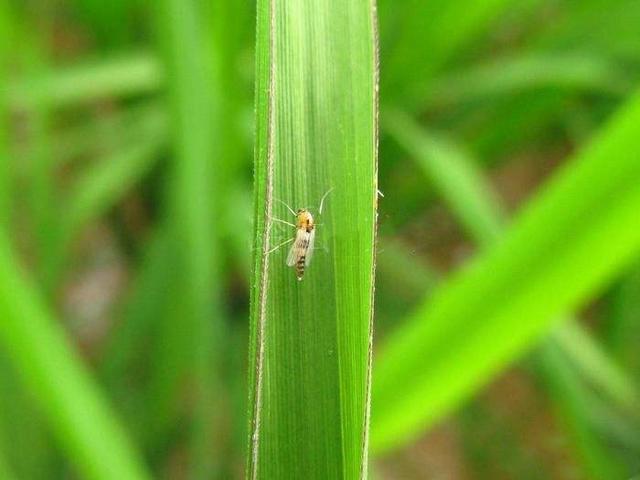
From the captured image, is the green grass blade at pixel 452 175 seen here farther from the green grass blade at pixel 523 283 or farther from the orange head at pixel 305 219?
the orange head at pixel 305 219

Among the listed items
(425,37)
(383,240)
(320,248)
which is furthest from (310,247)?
(425,37)

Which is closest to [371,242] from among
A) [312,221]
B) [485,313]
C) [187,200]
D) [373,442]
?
[312,221]

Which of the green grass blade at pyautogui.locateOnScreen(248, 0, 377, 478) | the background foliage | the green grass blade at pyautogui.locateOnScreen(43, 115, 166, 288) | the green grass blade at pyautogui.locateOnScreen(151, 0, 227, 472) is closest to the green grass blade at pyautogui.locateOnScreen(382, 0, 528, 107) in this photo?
the background foliage

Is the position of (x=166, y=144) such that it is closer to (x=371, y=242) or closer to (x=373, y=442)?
(x=373, y=442)

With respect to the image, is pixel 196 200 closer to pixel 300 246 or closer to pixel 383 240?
pixel 383 240

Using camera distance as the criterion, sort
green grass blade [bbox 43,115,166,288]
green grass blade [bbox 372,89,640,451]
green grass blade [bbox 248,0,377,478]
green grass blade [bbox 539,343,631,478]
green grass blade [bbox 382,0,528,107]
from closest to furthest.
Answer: green grass blade [bbox 248,0,377,478], green grass blade [bbox 372,89,640,451], green grass blade [bbox 539,343,631,478], green grass blade [bbox 382,0,528,107], green grass blade [bbox 43,115,166,288]

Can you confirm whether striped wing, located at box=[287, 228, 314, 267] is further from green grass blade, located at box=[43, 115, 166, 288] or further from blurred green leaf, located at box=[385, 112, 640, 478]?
green grass blade, located at box=[43, 115, 166, 288]
